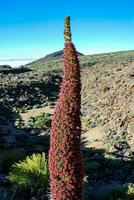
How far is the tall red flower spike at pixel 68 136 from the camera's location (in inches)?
216

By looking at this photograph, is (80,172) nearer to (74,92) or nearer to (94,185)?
(74,92)

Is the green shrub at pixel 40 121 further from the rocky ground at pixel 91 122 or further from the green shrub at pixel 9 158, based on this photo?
the green shrub at pixel 9 158

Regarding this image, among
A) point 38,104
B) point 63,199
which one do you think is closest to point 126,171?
point 63,199

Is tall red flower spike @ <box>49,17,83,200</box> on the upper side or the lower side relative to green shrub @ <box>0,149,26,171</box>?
upper

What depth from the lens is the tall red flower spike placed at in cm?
550

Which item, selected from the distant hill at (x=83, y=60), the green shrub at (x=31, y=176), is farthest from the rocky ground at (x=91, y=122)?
the distant hill at (x=83, y=60)

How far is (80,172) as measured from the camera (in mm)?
5688

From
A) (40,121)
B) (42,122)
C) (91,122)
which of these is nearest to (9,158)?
(91,122)

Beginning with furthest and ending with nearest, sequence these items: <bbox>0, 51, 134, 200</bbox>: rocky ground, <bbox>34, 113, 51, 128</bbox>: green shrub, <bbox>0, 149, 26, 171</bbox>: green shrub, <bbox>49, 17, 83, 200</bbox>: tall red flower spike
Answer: <bbox>34, 113, 51, 128</bbox>: green shrub
<bbox>0, 51, 134, 200</bbox>: rocky ground
<bbox>0, 149, 26, 171</bbox>: green shrub
<bbox>49, 17, 83, 200</bbox>: tall red flower spike

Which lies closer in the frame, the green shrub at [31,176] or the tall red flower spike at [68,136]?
the tall red flower spike at [68,136]

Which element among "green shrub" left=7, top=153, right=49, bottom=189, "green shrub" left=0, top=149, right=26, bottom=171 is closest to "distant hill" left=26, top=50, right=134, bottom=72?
"green shrub" left=0, top=149, right=26, bottom=171

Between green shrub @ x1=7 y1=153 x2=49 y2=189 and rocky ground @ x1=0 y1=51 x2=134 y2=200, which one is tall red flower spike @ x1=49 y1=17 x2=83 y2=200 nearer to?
green shrub @ x1=7 y1=153 x2=49 y2=189

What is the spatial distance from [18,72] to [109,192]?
185 feet

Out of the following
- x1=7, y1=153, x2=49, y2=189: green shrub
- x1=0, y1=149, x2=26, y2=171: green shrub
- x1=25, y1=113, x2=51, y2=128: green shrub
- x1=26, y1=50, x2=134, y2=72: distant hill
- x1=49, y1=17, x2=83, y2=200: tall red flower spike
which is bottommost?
x1=25, y1=113, x2=51, y2=128: green shrub
